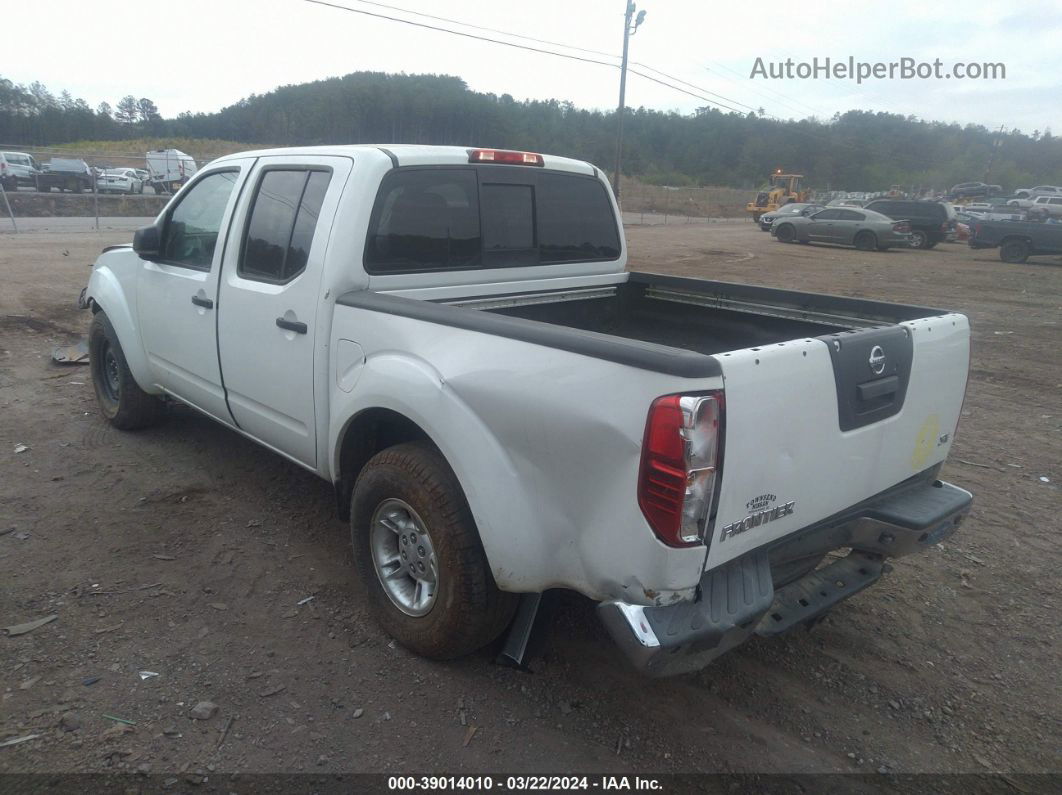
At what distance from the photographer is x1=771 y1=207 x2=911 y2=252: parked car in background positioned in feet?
83.8

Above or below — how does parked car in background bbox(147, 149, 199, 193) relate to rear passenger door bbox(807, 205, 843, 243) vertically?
above

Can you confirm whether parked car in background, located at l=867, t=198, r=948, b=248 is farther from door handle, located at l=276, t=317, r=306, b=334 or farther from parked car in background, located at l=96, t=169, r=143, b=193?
parked car in background, located at l=96, t=169, r=143, b=193

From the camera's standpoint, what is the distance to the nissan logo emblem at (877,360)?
2.62 meters

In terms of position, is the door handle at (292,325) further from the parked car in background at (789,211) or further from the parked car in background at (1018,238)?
the parked car in background at (789,211)

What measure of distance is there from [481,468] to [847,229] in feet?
89.0

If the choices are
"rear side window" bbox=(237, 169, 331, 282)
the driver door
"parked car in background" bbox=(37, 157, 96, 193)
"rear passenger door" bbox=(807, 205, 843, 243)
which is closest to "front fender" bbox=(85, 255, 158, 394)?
the driver door

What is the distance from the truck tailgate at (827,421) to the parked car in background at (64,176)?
33.8 metres

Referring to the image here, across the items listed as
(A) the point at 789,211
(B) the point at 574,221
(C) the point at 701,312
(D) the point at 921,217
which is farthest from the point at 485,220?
(A) the point at 789,211

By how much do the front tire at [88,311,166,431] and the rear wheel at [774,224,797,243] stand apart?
26505 millimetres

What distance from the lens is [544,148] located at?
54.2m

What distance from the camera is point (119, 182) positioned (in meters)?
32.1

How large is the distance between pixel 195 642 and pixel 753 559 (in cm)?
231

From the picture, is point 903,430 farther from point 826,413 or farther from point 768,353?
point 768,353

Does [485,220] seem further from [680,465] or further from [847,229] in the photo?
[847,229]
